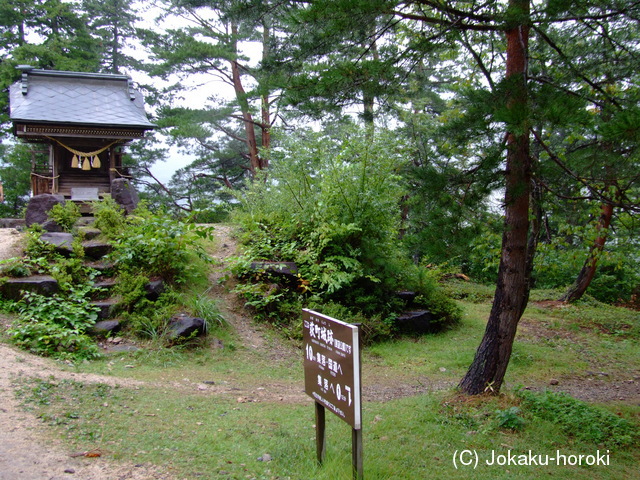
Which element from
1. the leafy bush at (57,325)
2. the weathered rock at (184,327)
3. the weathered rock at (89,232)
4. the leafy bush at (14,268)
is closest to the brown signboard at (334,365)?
the weathered rock at (184,327)

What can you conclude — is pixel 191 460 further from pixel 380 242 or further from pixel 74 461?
pixel 380 242

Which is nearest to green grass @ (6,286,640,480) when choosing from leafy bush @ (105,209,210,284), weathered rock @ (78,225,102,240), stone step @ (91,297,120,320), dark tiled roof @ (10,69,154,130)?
stone step @ (91,297,120,320)

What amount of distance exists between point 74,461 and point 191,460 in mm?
859

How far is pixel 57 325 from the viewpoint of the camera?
22.8ft

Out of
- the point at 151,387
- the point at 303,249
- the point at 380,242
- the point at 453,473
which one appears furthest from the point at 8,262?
the point at 453,473

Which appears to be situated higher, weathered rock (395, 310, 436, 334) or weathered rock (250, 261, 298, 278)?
weathered rock (250, 261, 298, 278)

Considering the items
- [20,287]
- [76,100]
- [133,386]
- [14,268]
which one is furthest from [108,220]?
[76,100]

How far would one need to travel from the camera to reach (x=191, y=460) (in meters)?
3.80

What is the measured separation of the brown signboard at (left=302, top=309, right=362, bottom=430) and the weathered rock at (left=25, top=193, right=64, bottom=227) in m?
8.47

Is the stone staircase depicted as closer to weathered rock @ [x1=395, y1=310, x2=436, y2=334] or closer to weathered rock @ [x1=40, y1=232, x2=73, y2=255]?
weathered rock @ [x1=40, y1=232, x2=73, y2=255]

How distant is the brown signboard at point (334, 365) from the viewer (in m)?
3.30

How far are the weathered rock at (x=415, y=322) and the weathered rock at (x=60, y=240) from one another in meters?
6.34

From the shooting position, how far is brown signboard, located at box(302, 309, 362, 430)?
10.8 feet

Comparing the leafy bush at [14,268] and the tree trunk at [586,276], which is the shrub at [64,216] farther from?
the tree trunk at [586,276]
